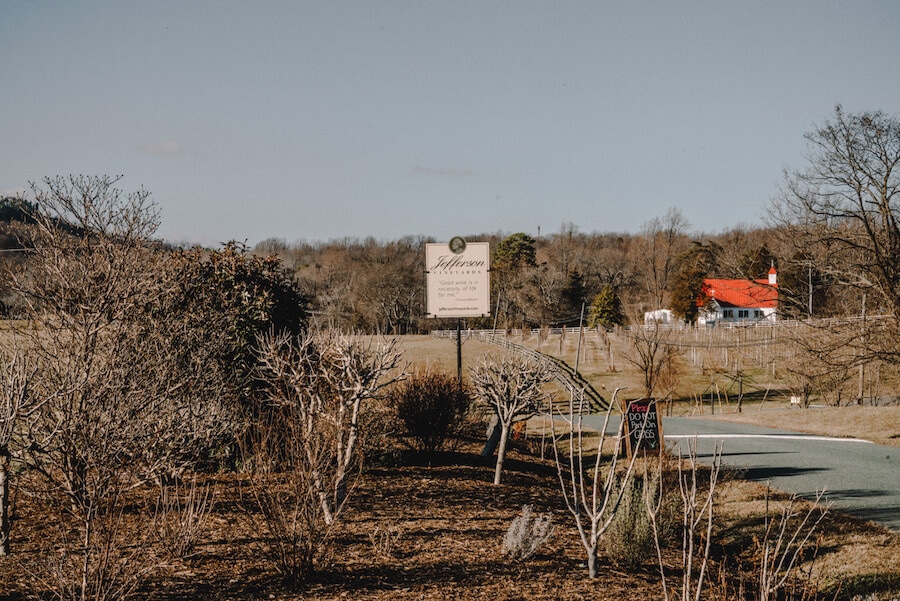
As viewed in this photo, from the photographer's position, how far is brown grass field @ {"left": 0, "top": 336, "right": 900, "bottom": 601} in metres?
5.09

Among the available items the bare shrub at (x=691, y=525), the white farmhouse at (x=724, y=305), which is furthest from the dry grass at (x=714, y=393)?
the white farmhouse at (x=724, y=305)

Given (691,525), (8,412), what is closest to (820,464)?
(691,525)

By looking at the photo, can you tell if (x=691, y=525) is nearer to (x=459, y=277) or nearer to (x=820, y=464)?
(x=820, y=464)

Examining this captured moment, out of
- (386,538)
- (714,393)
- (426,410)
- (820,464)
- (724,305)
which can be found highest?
(724,305)

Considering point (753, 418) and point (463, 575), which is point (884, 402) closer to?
point (753, 418)

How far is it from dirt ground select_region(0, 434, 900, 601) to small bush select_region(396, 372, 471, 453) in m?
1.60

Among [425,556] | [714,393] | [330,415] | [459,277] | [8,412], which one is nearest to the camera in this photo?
[8,412]

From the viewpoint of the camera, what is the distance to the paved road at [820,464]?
32.2ft

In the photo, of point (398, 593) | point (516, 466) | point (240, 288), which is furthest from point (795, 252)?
point (398, 593)

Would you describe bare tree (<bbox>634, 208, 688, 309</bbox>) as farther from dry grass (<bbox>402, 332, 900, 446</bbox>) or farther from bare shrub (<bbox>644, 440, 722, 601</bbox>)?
bare shrub (<bbox>644, 440, 722, 601</bbox>)

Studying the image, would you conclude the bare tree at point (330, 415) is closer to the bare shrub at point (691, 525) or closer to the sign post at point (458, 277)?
the bare shrub at point (691, 525)

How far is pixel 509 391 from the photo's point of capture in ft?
30.3

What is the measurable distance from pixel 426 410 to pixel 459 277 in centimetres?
806

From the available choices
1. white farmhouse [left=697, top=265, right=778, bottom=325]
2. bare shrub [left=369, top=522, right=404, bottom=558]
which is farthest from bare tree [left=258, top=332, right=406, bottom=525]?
white farmhouse [left=697, top=265, right=778, bottom=325]
